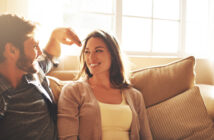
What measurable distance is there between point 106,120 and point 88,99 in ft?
0.52

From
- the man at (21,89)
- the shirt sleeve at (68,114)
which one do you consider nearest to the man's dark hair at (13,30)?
the man at (21,89)

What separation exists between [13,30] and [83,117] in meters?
0.58

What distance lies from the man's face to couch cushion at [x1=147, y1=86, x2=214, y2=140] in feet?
2.72

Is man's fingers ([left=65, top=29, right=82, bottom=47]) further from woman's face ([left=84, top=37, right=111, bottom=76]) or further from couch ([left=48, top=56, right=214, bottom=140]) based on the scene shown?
couch ([left=48, top=56, right=214, bottom=140])

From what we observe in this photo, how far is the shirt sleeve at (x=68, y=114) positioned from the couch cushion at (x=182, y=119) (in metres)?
0.52

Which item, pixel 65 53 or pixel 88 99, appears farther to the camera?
pixel 65 53

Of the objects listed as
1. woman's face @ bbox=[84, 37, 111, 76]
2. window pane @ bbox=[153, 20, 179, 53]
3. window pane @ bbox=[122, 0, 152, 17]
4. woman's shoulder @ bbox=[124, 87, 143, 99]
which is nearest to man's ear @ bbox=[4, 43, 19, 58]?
woman's face @ bbox=[84, 37, 111, 76]

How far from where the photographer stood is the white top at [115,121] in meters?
1.24

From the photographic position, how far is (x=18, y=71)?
1.01 metres

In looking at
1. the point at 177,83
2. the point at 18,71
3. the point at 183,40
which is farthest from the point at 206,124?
the point at 183,40

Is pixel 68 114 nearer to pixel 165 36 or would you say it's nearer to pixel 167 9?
pixel 165 36

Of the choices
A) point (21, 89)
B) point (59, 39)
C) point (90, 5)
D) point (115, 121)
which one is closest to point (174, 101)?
point (115, 121)

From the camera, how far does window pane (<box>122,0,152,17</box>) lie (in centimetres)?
262

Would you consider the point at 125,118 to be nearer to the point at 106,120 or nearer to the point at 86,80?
the point at 106,120
